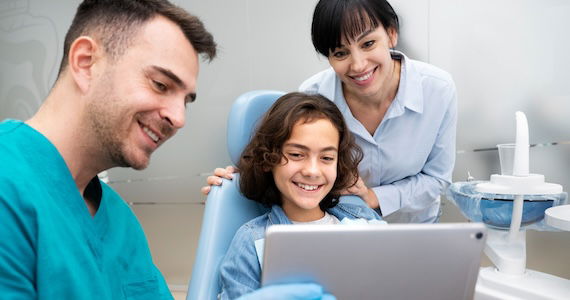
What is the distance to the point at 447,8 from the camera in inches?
87.7

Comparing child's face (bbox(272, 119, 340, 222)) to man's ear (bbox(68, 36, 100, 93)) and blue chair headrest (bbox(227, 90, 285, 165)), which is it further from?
man's ear (bbox(68, 36, 100, 93))

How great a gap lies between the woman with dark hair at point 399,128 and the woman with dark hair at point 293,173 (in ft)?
0.31

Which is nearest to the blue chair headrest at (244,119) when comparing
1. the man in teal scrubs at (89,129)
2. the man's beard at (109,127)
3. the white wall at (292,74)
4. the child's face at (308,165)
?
the child's face at (308,165)

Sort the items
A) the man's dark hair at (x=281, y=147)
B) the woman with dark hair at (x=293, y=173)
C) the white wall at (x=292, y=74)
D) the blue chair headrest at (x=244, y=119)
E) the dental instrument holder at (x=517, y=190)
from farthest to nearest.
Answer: the white wall at (x=292, y=74), the blue chair headrest at (x=244, y=119), the man's dark hair at (x=281, y=147), the woman with dark hair at (x=293, y=173), the dental instrument holder at (x=517, y=190)

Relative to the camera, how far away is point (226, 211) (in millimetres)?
1500

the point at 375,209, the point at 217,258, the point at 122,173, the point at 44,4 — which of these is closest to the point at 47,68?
the point at 44,4

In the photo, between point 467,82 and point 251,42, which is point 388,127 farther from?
point 251,42

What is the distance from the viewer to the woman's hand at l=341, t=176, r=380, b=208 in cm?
158

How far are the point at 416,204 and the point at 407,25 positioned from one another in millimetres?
1012

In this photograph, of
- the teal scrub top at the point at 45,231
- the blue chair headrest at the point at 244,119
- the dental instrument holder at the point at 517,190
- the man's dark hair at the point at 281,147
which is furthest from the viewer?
the blue chair headrest at the point at 244,119

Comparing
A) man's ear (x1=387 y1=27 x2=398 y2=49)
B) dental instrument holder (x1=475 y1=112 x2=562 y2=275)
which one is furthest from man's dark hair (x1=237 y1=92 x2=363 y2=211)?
dental instrument holder (x1=475 y1=112 x2=562 y2=275)

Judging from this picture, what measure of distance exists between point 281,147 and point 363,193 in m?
0.35

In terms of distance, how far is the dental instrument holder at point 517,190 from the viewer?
3.93ft

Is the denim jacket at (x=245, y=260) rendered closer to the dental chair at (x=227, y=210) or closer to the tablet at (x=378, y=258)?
the dental chair at (x=227, y=210)
